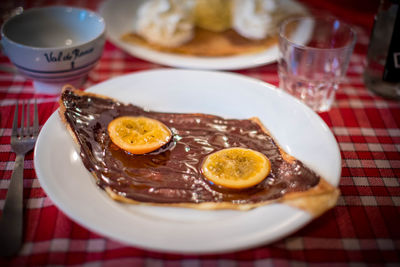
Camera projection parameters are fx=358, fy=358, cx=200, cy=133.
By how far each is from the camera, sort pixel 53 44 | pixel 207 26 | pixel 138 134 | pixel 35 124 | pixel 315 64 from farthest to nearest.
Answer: pixel 207 26 → pixel 53 44 → pixel 315 64 → pixel 35 124 → pixel 138 134

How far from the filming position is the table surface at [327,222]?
1018 millimetres

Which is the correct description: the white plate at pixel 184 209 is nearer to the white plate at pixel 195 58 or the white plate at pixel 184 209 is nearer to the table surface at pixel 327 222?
the table surface at pixel 327 222

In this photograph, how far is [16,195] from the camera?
1.16 metres

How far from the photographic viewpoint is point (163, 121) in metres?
1.50

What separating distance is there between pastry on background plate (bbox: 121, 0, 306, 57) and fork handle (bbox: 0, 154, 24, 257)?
1151mm

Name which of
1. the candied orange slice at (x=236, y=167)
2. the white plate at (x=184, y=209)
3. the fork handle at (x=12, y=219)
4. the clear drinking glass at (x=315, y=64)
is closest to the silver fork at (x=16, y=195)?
the fork handle at (x=12, y=219)

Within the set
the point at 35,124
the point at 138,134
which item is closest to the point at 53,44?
the point at 35,124

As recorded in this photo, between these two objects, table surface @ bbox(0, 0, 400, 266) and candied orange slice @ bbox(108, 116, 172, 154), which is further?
candied orange slice @ bbox(108, 116, 172, 154)

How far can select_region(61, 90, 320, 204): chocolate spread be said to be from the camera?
1.15 meters

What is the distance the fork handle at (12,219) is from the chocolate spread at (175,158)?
0.23 m

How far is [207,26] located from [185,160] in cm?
127

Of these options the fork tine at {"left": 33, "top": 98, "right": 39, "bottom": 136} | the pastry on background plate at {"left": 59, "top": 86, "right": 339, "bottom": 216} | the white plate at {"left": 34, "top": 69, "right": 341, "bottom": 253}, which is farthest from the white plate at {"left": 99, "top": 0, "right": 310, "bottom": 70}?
the fork tine at {"left": 33, "top": 98, "right": 39, "bottom": 136}

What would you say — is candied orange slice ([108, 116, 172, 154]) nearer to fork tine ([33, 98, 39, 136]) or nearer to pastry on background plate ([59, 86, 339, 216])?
pastry on background plate ([59, 86, 339, 216])

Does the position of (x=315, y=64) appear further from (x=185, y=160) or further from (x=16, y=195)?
(x=16, y=195)
